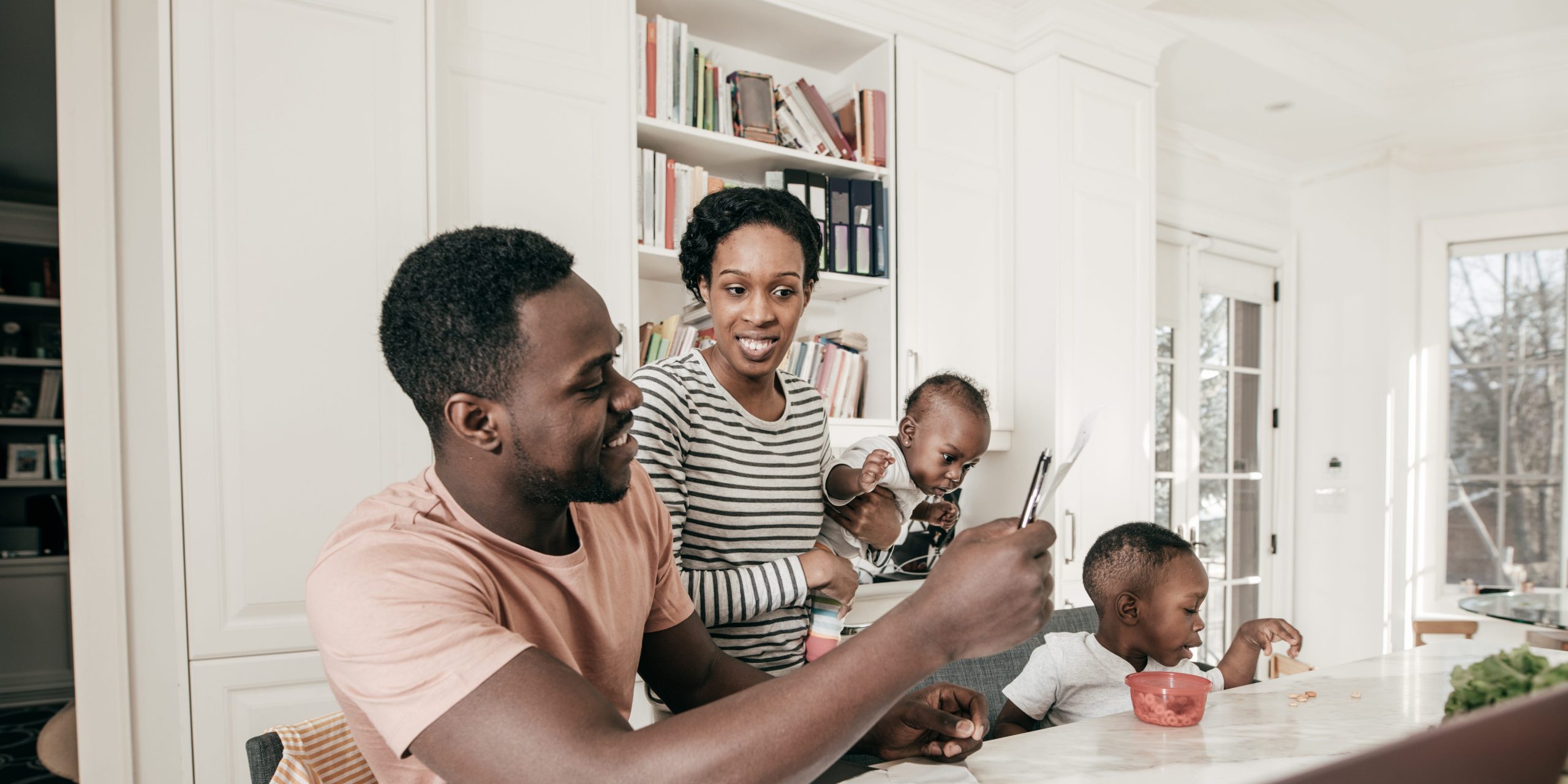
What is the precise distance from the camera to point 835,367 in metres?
2.81

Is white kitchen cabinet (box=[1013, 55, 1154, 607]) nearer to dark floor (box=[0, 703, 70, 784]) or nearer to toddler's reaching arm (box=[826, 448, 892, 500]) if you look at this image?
toddler's reaching arm (box=[826, 448, 892, 500])

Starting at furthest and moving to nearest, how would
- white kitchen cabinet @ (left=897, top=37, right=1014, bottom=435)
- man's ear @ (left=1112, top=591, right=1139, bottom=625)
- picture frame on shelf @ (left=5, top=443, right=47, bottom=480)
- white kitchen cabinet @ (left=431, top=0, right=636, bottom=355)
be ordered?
picture frame on shelf @ (left=5, top=443, right=47, bottom=480)
white kitchen cabinet @ (left=897, top=37, right=1014, bottom=435)
white kitchen cabinet @ (left=431, top=0, right=636, bottom=355)
man's ear @ (left=1112, top=591, right=1139, bottom=625)

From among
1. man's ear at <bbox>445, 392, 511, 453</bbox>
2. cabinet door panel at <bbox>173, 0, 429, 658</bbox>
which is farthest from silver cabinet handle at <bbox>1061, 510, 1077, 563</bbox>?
man's ear at <bbox>445, 392, 511, 453</bbox>

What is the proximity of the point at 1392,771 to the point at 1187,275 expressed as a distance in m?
4.27

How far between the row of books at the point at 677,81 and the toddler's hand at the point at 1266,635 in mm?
1937

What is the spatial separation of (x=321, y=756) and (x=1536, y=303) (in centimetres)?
547

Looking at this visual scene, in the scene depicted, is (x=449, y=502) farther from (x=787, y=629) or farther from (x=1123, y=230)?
(x=1123, y=230)

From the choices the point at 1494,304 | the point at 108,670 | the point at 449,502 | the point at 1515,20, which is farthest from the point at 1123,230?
the point at 108,670

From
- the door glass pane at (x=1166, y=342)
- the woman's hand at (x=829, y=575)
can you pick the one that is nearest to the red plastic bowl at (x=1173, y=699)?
the woman's hand at (x=829, y=575)

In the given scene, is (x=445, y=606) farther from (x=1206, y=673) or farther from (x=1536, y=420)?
(x=1536, y=420)

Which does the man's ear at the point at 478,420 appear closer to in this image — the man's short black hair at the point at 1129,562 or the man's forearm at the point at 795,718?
the man's forearm at the point at 795,718

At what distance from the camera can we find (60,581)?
4699 mm

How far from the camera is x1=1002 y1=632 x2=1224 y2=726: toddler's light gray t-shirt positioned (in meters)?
1.40

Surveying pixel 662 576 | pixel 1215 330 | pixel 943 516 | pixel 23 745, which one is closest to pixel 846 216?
pixel 943 516
